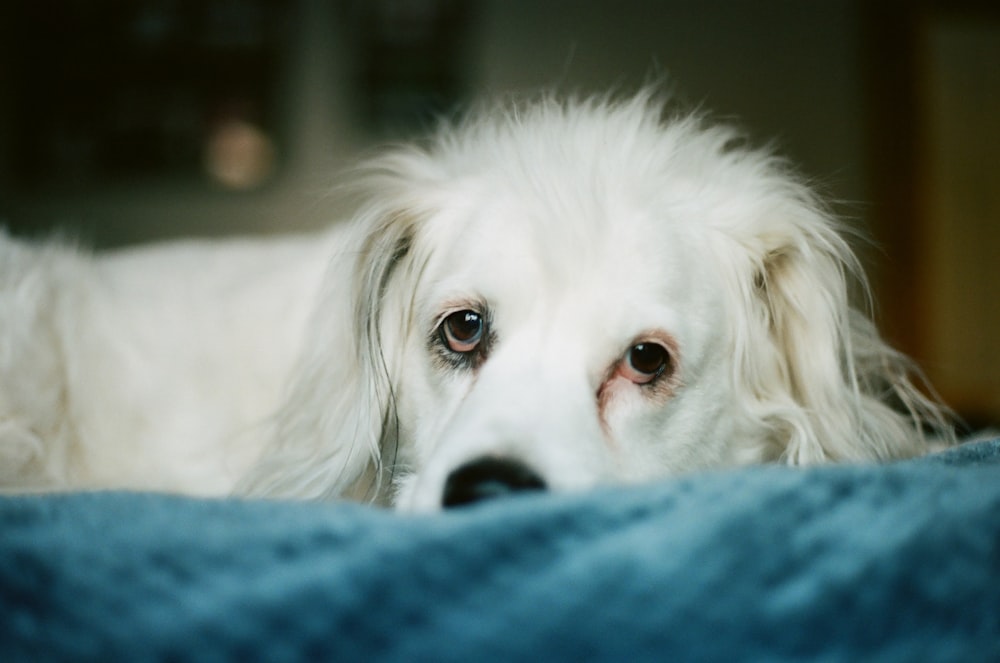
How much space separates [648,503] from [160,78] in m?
4.01

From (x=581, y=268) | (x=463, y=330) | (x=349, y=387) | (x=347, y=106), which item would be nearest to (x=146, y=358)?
(x=349, y=387)

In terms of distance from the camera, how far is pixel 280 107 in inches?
153

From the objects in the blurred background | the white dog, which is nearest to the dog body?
the white dog

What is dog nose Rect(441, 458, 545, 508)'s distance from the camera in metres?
0.72

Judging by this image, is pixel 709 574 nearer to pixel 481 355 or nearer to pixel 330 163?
pixel 481 355

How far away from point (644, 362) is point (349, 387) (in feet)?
1.41

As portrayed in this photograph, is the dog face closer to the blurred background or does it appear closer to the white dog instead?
the white dog

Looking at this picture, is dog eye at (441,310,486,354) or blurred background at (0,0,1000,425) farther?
blurred background at (0,0,1000,425)

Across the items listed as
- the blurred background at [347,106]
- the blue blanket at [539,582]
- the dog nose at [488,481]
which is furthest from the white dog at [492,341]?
the blurred background at [347,106]

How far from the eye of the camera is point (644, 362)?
3.15ft

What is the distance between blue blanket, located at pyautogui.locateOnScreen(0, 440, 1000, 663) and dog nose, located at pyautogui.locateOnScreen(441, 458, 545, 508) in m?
0.19

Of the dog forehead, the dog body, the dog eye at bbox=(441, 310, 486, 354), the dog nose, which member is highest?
the dog forehead

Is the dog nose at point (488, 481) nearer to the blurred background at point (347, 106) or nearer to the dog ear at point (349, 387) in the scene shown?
the dog ear at point (349, 387)

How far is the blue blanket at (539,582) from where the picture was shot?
473 mm
